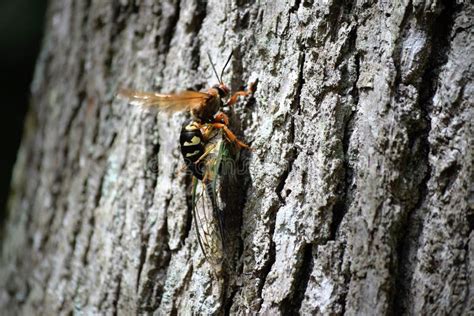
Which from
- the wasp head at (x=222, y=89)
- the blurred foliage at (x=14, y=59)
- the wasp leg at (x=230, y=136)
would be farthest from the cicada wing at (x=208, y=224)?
the blurred foliage at (x=14, y=59)

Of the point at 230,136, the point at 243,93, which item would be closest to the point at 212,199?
the point at 230,136

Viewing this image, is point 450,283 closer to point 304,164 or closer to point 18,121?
point 304,164

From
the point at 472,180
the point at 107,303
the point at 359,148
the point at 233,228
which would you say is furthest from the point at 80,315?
the point at 472,180

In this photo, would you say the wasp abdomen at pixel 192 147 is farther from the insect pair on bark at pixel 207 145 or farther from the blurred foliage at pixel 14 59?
the blurred foliage at pixel 14 59

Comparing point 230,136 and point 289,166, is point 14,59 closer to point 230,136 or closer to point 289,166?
point 230,136

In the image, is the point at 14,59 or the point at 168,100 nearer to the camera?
the point at 168,100

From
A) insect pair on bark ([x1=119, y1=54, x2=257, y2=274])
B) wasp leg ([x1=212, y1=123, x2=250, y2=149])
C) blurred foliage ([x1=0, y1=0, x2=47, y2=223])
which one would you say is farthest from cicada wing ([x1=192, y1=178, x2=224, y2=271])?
blurred foliage ([x1=0, y1=0, x2=47, y2=223])

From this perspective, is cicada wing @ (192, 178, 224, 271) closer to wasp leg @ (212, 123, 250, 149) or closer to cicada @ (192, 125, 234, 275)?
cicada @ (192, 125, 234, 275)
